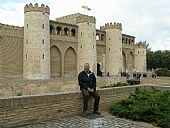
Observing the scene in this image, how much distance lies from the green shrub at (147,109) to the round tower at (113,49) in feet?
A: 117

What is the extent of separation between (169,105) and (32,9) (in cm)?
2692

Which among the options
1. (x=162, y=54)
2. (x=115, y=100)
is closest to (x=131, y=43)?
(x=162, y=54)

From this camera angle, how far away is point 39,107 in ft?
23.6

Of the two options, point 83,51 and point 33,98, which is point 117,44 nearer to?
point 83,51

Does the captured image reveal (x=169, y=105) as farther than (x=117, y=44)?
No

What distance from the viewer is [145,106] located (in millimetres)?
8180

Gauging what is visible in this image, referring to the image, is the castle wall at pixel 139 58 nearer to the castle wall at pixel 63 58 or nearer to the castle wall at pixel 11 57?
the castle wall at pixel 63 58

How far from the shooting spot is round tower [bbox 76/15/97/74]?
3969cm

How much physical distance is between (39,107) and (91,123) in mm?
1326

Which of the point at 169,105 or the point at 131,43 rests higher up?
the point at 131,43

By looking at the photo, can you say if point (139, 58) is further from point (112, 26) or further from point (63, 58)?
point (63, 58)

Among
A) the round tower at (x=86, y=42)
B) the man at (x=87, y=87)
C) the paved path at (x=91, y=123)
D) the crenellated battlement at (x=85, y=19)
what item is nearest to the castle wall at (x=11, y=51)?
the round tower at (x=86, y=42)

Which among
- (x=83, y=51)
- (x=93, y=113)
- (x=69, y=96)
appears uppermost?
(x=83, y=51)

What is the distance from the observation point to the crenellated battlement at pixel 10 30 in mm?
31484
